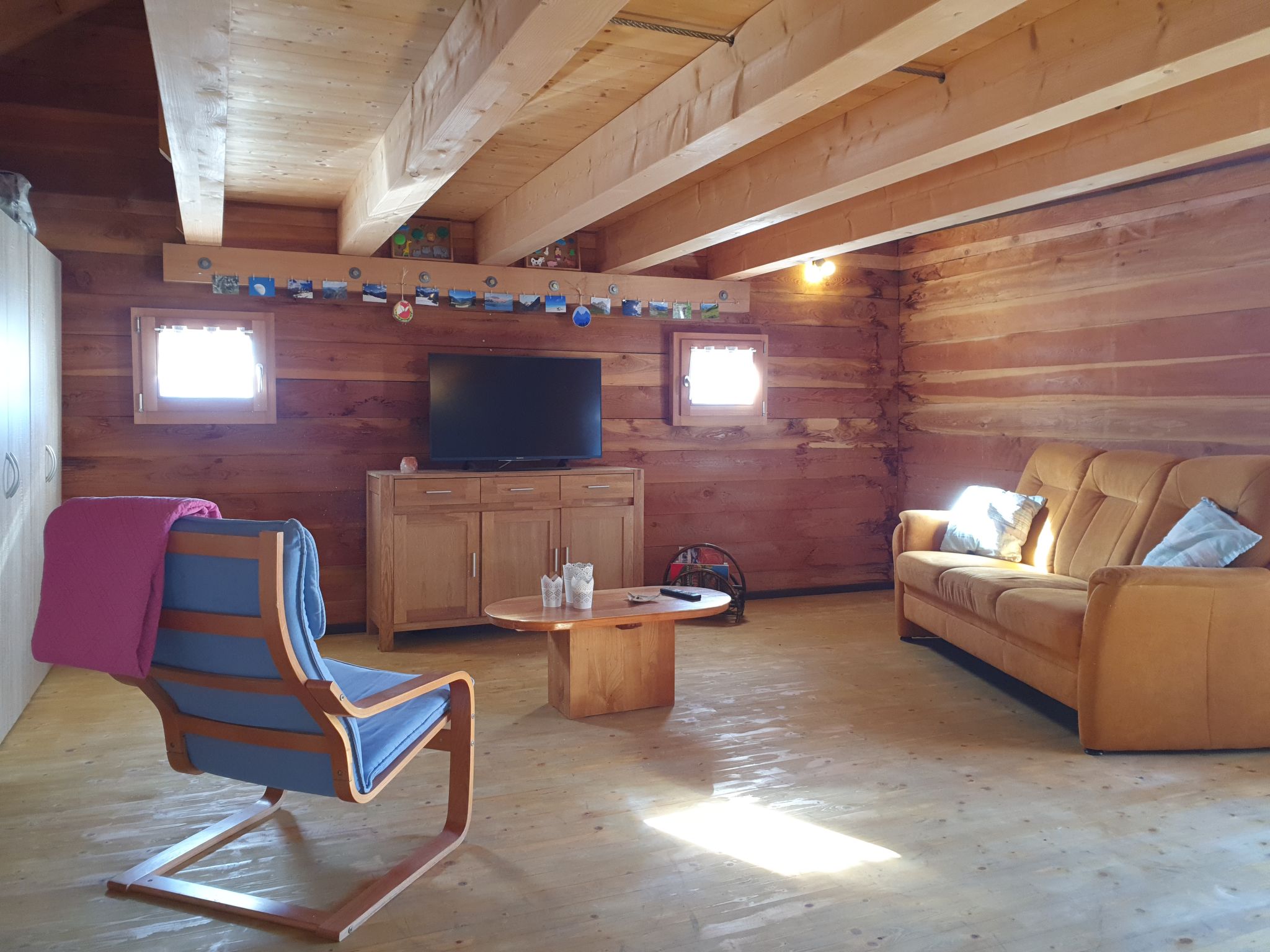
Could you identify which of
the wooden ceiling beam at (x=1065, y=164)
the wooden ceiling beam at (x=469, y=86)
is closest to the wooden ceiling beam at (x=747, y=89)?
the wooden ceiling beam at (x=469, y=86)

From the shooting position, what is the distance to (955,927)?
6.95ft

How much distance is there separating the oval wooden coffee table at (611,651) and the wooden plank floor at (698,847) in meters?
0.10

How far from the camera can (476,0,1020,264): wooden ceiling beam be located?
2.16m

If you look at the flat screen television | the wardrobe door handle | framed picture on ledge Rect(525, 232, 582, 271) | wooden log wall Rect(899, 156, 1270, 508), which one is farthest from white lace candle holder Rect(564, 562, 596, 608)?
wooden log wall Rect(899, 156, 1270, 508)

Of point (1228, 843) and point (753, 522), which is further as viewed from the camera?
point (753, 522)

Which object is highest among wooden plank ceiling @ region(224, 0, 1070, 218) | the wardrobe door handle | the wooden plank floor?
wooden plank ceiling @ region(224, 0, 1070, 218)

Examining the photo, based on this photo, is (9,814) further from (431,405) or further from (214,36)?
(431,405)

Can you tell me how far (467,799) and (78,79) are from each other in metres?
4.02

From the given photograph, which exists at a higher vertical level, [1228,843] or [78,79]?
[78,79]

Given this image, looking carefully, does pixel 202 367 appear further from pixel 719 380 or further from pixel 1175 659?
pixel 1175 659

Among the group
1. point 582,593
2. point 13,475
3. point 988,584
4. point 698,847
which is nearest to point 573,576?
point 582,593

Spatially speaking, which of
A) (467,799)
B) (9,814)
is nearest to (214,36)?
(467,799)

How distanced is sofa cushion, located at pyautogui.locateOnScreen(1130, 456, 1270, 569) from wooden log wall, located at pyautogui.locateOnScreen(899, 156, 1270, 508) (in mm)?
416

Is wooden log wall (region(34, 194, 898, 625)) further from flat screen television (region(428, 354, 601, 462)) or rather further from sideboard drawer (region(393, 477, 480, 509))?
sideboard drawer (region(393, 477, 480, 509))
